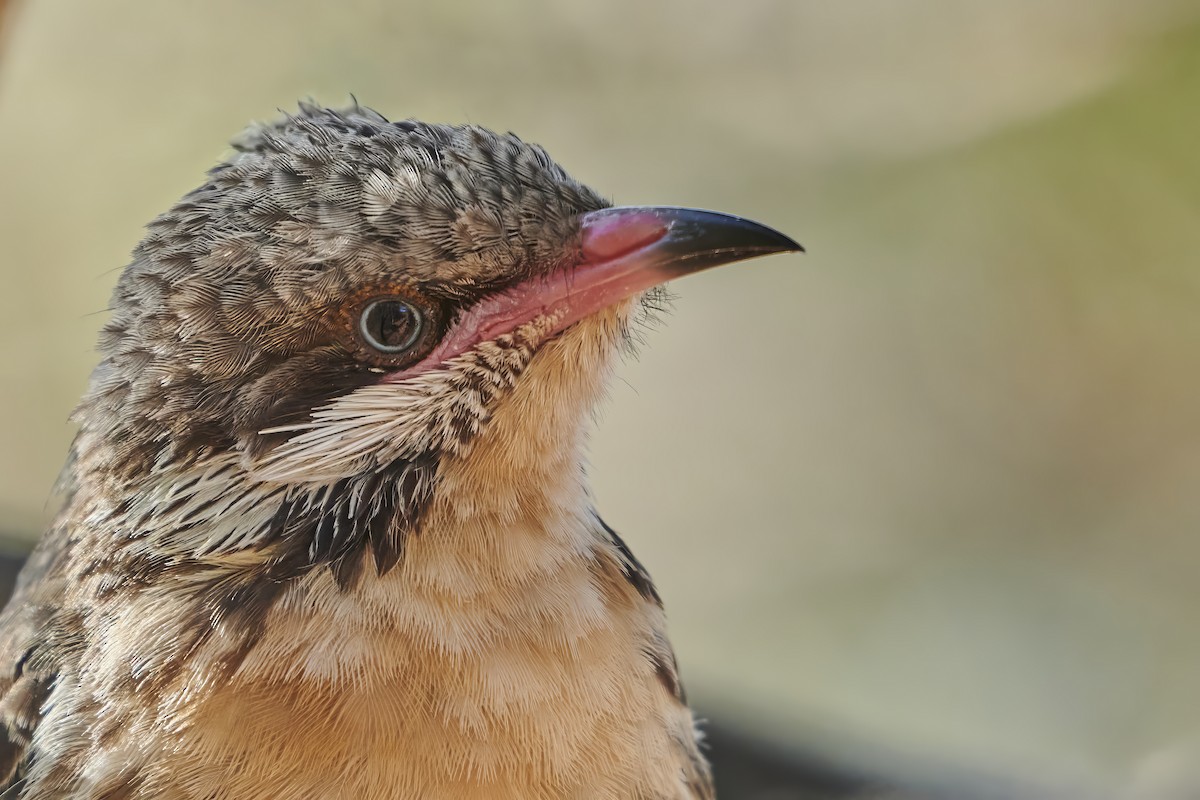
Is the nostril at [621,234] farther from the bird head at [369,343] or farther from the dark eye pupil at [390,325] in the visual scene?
the dark eye pupil at [390,325]

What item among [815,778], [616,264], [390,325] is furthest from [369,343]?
[815,778]

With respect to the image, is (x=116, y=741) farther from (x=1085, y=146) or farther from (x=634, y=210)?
(x=1085, y=146)

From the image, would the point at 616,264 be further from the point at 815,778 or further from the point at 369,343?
the point at 815,778

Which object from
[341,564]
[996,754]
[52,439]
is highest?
[341,564]

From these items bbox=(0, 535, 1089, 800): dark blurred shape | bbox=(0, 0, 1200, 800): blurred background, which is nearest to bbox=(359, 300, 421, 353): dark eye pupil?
bbox=(0, 535, 1089, 800): dark blurred shape

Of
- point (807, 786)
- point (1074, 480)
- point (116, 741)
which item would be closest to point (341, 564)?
point (116, 741)

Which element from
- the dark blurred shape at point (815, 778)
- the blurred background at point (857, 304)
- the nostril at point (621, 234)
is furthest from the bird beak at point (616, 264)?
the blurred background at point (857, 304)

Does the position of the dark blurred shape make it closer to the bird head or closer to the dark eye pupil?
the bird head
